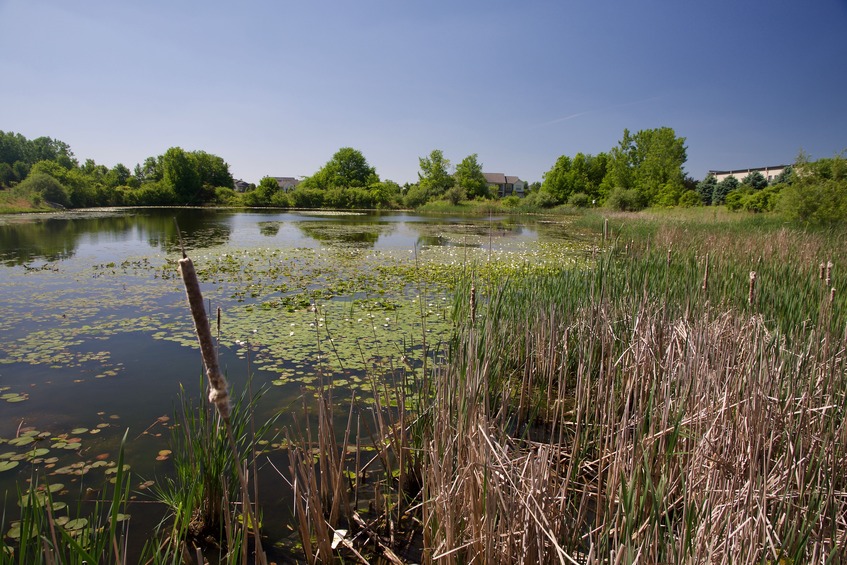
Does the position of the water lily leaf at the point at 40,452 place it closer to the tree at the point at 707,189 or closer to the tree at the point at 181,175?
the tree at the point at 707,189

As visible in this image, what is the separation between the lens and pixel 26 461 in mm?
3102

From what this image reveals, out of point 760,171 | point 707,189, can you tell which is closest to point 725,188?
→ point 707,189

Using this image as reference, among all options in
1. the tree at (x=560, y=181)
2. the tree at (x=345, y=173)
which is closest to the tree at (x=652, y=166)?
the tree at (x=560, y=181)

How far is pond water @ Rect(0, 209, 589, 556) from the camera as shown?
3287 mm

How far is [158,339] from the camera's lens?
5730 mm

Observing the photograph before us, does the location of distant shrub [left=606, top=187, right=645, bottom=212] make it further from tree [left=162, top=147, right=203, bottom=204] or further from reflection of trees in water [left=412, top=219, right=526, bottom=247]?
tree [left=162, top=147, right=203, bottom=204]

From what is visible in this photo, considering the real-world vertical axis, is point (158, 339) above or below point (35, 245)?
below

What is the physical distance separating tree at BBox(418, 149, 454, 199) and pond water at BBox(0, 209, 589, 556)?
183ft

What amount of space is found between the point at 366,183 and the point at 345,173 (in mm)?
4356

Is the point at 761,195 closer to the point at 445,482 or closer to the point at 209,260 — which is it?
the point at 209,260

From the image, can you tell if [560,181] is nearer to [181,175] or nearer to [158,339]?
[181,175]

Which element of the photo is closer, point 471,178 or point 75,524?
point 75,524

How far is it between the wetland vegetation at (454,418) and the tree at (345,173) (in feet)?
213

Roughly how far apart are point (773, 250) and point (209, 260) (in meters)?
12.5
